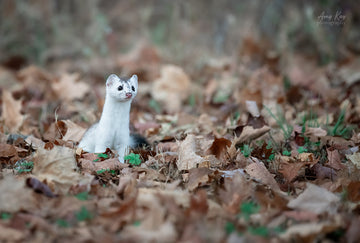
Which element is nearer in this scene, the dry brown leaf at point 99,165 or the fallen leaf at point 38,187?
the fallen leaf at point 38,187

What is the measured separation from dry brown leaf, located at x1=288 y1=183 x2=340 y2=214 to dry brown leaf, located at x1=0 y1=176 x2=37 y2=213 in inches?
51.9

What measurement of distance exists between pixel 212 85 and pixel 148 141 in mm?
2181

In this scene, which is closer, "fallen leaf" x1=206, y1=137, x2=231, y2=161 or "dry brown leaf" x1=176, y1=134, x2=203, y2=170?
"dry brown leaf" x1=176, y1=134, x2=203, y2=170

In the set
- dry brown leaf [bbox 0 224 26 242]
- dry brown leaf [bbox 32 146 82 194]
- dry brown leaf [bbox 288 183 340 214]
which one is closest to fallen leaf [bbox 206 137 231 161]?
dry brown leaf [bbox 288 183 340 214]

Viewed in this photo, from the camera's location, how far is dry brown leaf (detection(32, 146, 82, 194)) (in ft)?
7.63

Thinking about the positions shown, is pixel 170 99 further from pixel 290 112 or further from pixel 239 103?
pixel 290 112

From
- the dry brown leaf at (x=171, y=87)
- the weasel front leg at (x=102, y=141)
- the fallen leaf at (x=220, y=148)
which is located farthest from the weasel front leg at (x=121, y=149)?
the dry brown leaf at (x=171, y=87)

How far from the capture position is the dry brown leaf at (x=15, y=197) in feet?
6.56

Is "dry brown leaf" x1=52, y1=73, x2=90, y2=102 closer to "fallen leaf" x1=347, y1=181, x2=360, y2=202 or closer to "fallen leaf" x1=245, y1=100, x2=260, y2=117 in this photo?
"fallen leaf" x1=245, y1=100, x2=260, y2=117

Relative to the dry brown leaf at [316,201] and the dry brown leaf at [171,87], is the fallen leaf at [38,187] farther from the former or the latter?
the dry brown leaf at [171,87]

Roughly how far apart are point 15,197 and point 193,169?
1.00 metres

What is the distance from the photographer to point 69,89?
536 centimetres

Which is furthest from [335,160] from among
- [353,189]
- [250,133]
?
[250,133]

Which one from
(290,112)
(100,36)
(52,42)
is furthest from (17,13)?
(290,112)
